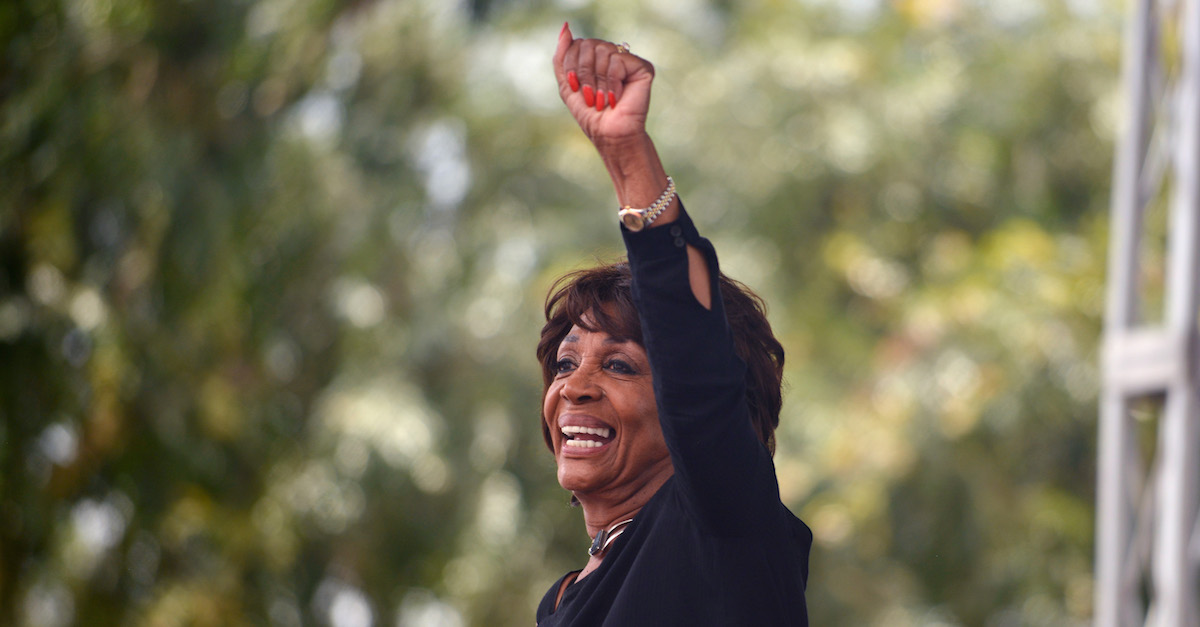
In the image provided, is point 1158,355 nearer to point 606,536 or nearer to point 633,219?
point 606,536

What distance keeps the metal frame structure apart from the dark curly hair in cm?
272

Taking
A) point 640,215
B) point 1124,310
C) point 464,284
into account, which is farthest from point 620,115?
point 464,284

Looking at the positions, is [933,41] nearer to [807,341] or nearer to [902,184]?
[902,184]

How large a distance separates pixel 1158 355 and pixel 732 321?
9.74 ft

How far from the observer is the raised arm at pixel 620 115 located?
47.3 inches

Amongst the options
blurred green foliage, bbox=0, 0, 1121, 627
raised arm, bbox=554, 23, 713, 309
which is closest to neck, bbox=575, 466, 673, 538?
raised arm, bbox=554, 23, 713, 309

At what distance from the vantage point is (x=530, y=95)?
8.73 meters

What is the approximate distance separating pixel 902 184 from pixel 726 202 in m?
1.22

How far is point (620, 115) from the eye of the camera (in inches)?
47.3

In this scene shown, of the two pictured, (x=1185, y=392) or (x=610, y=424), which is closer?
(x=610, y=424)

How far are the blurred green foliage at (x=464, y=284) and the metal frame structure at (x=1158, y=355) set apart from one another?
2769 millimetres

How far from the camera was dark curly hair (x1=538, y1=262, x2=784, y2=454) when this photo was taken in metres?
1.42

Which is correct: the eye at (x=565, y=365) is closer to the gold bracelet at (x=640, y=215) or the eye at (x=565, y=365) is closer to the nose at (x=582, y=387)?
the nose at (x=582, y=387)

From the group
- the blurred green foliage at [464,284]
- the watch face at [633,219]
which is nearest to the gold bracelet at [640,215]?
the watch face at [633,219]
